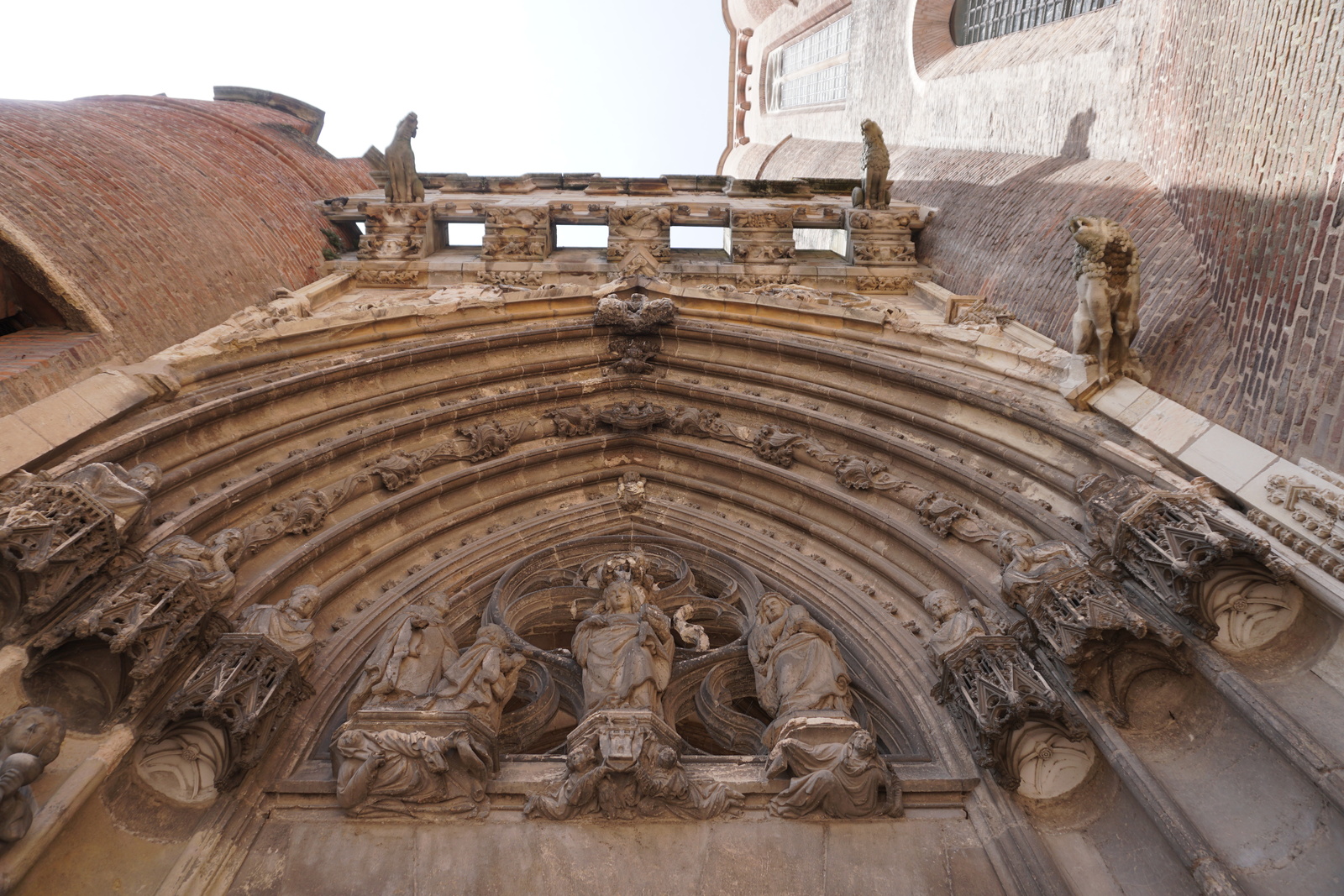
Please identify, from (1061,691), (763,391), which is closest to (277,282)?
(763,391)

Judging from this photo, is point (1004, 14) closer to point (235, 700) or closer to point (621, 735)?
point (621, 735)

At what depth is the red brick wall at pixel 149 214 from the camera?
7.82 metres

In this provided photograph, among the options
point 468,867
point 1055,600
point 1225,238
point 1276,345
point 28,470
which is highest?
point 1225,238

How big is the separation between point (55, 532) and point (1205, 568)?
6583 mm

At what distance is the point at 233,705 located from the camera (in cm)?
A: 555

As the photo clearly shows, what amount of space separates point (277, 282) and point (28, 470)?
15.9ft

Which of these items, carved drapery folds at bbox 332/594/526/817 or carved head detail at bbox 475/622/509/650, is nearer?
carved drapery folds at bbox 332/594/526/817

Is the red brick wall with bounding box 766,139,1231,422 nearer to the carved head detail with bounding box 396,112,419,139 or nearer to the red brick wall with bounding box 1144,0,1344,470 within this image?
the red brick wall with bounding box 1144,0,1344,470

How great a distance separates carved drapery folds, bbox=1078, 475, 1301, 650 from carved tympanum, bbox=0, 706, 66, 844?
240 inches

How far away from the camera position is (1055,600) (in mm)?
5797

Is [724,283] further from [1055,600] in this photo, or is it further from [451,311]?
[1055,600]

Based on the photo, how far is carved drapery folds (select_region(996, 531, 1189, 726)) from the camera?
5.49m

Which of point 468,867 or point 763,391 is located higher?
point 763,391

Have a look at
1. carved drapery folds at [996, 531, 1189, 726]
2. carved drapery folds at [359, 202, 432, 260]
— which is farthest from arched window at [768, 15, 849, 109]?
carved drapery folds at [996, 531, 1189, 726]
